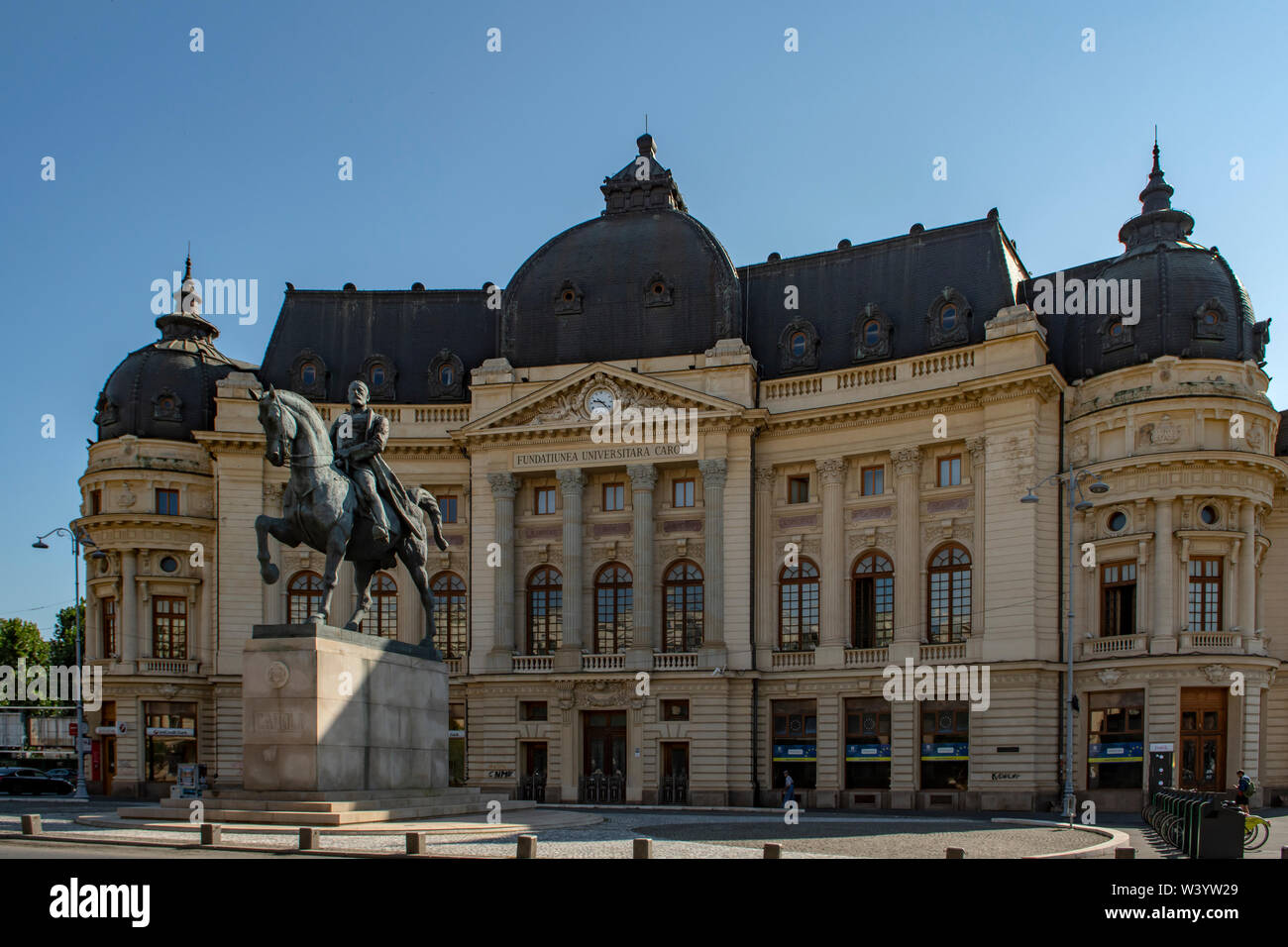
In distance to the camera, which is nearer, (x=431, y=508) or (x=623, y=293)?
(x=431, y=508)

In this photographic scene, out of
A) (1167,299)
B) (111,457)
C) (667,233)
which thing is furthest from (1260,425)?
(111,457)

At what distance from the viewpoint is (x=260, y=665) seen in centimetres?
2744

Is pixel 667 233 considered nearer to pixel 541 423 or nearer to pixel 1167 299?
pixel 541 423

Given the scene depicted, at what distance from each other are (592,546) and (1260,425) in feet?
93.1

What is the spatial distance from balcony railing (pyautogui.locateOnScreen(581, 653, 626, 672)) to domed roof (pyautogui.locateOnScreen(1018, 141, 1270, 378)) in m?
22.7

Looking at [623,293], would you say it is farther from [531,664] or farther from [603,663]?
[531,664]

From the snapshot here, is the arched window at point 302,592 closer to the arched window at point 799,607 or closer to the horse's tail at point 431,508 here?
the arched window at point 799,607

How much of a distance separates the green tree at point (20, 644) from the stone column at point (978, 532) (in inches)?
3335

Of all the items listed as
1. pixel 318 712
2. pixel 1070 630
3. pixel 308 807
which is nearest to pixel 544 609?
pixel 1070 630

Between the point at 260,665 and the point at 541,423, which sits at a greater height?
the point at 541,423

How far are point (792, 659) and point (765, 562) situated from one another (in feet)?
14.8

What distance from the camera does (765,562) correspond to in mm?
57844

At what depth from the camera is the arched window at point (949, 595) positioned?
5347cm

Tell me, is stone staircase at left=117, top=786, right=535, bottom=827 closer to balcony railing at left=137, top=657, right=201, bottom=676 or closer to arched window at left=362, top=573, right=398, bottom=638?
arched window at left=362, top=573, right=398, bottom=638
